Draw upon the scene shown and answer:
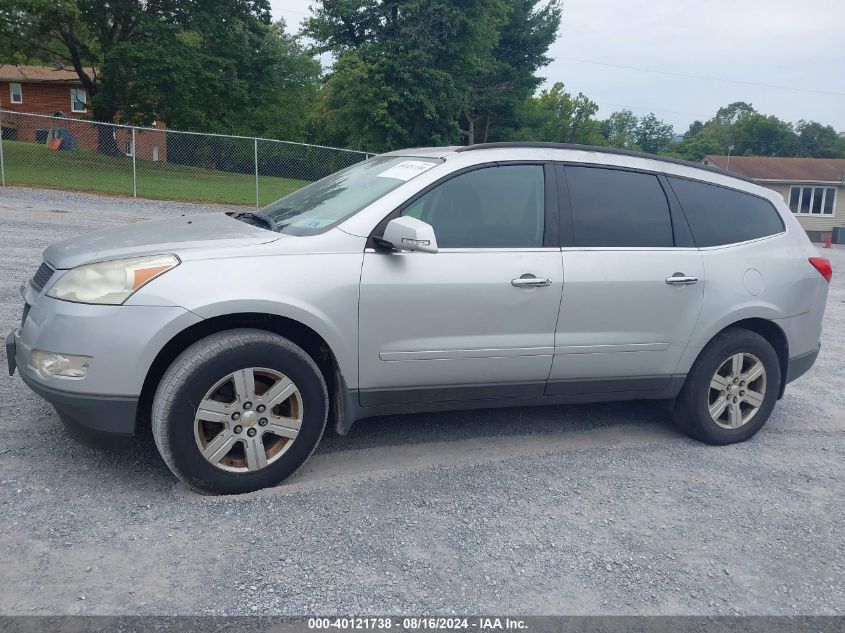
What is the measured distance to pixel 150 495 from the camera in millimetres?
3641

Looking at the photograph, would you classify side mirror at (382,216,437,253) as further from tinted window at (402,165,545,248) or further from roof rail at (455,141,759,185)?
roof rail at (455,141,759,185)

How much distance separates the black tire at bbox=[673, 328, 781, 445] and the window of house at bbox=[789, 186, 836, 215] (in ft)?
180

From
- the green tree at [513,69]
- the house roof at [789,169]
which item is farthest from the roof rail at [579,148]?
the house roof at [789,169]

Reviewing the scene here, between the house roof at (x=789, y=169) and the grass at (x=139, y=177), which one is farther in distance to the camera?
the house roof at (x=789, y=169)

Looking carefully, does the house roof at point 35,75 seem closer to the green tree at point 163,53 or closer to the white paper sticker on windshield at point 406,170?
the green tree at point 163,53

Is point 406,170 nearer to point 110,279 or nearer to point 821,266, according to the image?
point 110,279

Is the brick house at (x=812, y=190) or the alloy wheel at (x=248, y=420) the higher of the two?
the brick house at (x=812, y=190)

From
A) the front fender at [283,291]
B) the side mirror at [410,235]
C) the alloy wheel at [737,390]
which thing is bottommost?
the alloy wheel at [737,390]

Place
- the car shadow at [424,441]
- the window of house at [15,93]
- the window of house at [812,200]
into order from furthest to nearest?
the window of house at [15,93] → the window of house at [812,200] → the car shadow at [424,441]

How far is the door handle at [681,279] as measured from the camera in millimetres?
4547

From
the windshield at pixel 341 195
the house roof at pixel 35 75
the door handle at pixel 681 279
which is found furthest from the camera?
the house roof at pixel 35 75

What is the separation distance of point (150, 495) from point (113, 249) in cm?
123

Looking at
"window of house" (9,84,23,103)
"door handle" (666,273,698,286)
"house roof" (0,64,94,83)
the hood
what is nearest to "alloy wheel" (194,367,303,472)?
the hood

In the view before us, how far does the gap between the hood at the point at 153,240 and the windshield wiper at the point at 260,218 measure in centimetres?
8
